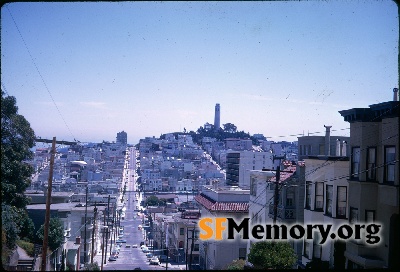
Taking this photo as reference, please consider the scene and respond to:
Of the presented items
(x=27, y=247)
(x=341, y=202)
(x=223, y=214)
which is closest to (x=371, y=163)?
(x=341, y=202)

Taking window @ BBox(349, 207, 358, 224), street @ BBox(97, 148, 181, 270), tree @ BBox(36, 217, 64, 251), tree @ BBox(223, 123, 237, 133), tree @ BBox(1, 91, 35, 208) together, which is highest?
tree @ BBox(223, 123, 237, 133)

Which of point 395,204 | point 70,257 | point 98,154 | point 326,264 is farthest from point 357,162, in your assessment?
point 98,154

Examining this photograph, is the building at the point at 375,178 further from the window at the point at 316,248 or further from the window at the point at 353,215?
the window at the point at 316,248

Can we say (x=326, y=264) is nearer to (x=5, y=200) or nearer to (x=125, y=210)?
(x=5, y=200)

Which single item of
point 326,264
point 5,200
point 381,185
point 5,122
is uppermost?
point 5,122

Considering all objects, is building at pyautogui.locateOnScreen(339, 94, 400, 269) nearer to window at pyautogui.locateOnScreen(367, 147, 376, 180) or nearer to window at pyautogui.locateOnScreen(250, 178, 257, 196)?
window at pyautogui.locateOnScreen(367, 147, 376, 180)

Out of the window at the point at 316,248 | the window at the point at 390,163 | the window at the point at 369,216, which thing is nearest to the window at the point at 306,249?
the window at the point at 316,248

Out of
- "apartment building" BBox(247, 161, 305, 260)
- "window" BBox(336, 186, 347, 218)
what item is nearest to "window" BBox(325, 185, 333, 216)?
"window" BBox(336, 186, 347, 218)
